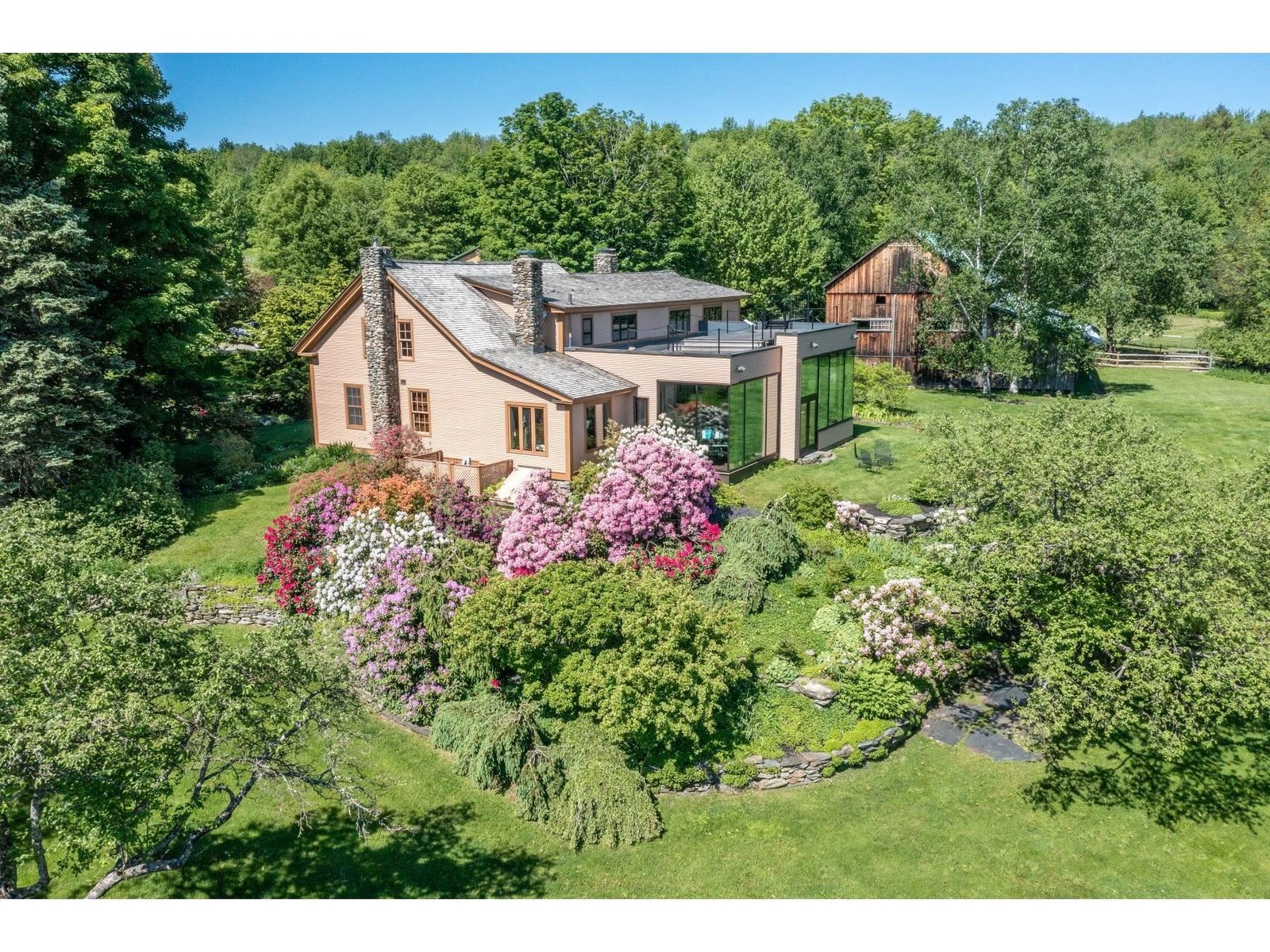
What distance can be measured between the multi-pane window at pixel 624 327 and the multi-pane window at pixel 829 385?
283 inches

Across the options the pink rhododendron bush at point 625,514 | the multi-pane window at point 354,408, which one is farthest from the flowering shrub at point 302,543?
the multi-pane window at point 354,408

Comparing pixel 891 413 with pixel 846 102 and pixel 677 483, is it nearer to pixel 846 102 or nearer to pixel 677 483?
pixel 677 483

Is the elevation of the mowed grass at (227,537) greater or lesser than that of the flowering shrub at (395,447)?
lesser

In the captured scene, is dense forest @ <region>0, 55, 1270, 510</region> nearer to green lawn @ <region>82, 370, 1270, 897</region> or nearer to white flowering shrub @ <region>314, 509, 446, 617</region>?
white flowering shrub @ <region>314, 509, 446, 617</region>

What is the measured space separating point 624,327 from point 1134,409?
66.9 feet

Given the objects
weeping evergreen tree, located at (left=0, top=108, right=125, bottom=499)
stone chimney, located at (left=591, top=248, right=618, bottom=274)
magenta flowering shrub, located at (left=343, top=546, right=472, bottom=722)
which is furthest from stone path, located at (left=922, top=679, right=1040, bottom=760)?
stone chimney, located at (left=591, top=248, right=618, bottom=274)

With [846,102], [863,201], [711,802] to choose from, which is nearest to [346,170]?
[846,102]

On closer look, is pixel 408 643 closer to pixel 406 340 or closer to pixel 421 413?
pixel 421 413

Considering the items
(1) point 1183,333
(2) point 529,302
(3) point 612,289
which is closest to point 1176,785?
(2) point 529,302

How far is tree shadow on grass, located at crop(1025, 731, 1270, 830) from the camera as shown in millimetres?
Answer: 15641

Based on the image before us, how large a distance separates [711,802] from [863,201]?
6159 centimetres

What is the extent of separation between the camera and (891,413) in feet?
135

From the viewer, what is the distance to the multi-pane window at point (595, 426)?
2881 centimetres

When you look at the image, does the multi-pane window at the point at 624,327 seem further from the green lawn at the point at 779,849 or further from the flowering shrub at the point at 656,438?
the green lawn at the point at 779,849
